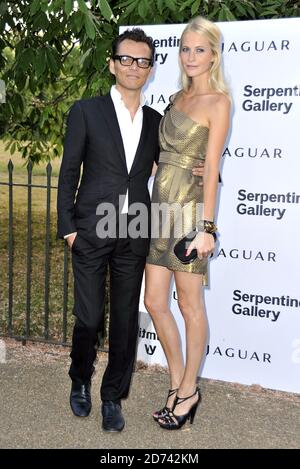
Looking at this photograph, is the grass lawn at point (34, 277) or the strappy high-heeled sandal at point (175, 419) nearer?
the strappy high-heeled sandal at point (175, 419)

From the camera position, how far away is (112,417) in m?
3.94

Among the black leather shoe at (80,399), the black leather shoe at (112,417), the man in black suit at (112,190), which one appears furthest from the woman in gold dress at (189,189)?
the black leather shoe at (80,399)

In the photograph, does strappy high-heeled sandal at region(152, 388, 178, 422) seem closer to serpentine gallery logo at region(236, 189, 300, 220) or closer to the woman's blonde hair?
serpentine gallery logo at region(236, 189, 300, 220)

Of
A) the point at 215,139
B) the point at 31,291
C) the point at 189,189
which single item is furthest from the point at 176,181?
the point at 31,291

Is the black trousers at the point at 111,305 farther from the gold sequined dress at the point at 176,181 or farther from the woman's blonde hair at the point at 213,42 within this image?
the woman's blonde hair at the point at 213,42

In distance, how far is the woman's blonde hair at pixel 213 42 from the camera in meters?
3.63

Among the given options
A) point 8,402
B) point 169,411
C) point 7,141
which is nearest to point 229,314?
point 169,411

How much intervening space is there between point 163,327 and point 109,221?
2.58 ft

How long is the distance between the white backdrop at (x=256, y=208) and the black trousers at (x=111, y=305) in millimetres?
924

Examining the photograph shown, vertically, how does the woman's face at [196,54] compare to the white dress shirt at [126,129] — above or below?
above

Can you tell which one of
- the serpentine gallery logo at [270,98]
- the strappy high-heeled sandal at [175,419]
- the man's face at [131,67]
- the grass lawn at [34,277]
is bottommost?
the grass lawn at [34,277]

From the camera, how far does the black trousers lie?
3.76 m

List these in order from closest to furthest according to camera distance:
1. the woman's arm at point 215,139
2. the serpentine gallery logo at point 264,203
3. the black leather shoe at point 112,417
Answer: the woman's arm at point 215,139 → the black leather shoe at point 112,417 → the serpentine gallery logo at point 264,203

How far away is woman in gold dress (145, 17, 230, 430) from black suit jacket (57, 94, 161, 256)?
158 millimetres
